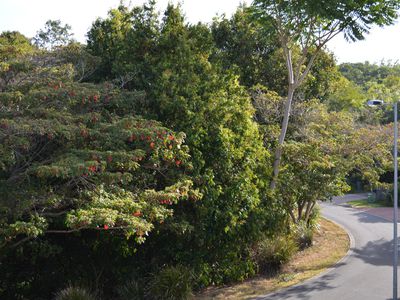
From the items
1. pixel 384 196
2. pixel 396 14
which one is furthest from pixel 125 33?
pixel 384 196

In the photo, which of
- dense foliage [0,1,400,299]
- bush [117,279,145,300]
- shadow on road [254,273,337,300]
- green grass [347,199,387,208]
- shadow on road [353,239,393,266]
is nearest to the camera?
dense foliage [0,1,400,299]

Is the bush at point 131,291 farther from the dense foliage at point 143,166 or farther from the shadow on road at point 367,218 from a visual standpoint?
the shadow on road at point 367,218

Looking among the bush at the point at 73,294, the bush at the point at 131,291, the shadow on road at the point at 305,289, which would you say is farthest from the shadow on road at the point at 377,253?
the bush at the point at 73,294

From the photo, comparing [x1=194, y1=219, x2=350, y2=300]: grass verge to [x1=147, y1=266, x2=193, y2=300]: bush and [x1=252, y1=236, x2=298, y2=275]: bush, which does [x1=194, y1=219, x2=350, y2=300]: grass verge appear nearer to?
[x1=252, y1=236, x2=298, y2=275]: bush

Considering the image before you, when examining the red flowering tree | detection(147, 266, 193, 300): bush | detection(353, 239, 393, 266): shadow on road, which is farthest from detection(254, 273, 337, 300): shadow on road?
the red flowering tree

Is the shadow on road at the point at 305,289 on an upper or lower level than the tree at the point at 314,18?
Result: lower

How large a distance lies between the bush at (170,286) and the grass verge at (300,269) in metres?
1.11

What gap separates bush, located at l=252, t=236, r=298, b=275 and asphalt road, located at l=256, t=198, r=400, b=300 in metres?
1.39

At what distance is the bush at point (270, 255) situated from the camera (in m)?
15.5

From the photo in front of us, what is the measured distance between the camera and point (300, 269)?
1602 cm

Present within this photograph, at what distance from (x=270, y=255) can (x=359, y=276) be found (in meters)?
3.03

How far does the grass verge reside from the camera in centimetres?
1350

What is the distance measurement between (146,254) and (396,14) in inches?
458

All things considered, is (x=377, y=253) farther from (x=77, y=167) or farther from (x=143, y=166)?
(x=77, y=167)
